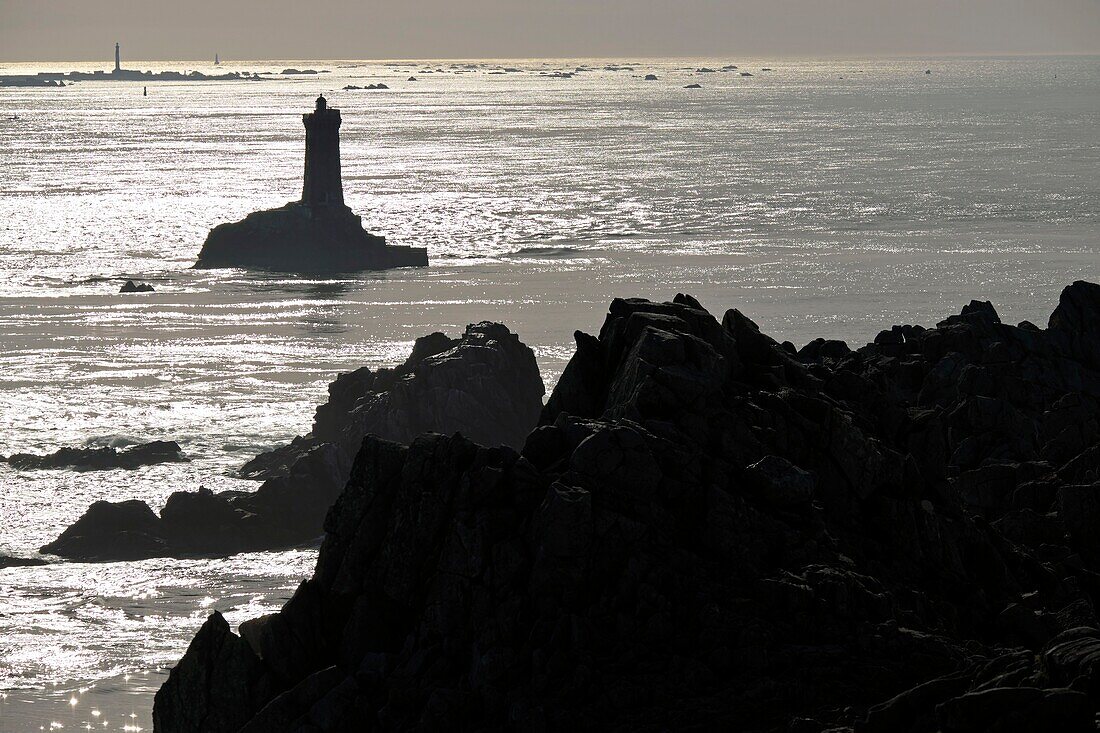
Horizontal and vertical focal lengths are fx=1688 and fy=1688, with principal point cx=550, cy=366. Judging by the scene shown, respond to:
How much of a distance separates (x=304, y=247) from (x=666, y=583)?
318ft

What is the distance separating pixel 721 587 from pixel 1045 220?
112425 millimetres

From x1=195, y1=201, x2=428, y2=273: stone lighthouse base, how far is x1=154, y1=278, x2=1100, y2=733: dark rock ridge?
89.3 m

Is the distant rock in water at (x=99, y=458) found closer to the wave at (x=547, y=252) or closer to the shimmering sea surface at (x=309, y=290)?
the shimmering sea surface at (x=309, y=290)

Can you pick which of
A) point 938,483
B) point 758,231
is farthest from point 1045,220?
point 938,483

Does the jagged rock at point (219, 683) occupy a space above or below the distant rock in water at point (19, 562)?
above

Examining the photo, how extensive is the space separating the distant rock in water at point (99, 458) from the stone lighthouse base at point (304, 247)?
5676 cm

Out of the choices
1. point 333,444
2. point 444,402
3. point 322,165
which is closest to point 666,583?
point 333,444

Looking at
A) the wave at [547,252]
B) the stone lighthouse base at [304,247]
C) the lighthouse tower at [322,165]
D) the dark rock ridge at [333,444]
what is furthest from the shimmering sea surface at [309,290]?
the lighthouse tower at [322,165]

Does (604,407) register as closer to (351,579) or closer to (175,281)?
(351,579)

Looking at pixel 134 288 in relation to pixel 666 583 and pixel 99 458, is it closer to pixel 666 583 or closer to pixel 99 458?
pixel 99 458

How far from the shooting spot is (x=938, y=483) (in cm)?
2575

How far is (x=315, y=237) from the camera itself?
116m

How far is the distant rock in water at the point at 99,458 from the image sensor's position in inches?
2196

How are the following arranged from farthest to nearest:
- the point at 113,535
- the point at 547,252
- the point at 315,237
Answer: the point at 547,252, the point at 315,237, the point at 113,535
